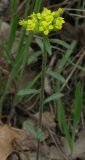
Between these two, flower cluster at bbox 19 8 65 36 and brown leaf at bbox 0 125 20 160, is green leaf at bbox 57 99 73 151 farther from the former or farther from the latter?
flower cluster at bbox 19 8 65 36

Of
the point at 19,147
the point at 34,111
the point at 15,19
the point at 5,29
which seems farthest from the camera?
the point at 5,29

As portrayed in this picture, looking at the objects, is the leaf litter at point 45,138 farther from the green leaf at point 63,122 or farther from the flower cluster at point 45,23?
the flower cluster at point 45,23

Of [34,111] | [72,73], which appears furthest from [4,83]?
[72,73]

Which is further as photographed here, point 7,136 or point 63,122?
point 7,136

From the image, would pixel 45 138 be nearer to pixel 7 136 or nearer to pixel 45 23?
pixel 7 136

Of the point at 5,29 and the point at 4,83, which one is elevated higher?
the point at 5,29

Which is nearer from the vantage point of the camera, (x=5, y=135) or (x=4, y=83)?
(x=5, y=135)

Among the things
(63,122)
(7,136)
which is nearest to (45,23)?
(63,122)

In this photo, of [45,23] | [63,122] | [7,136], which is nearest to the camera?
[45,23]

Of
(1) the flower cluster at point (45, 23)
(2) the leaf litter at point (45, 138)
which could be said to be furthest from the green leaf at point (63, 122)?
(1) the flower cluster at point (45, 23)

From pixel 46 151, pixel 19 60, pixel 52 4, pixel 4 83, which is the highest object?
pixel 52 4

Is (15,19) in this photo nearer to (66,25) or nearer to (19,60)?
(19,60)
